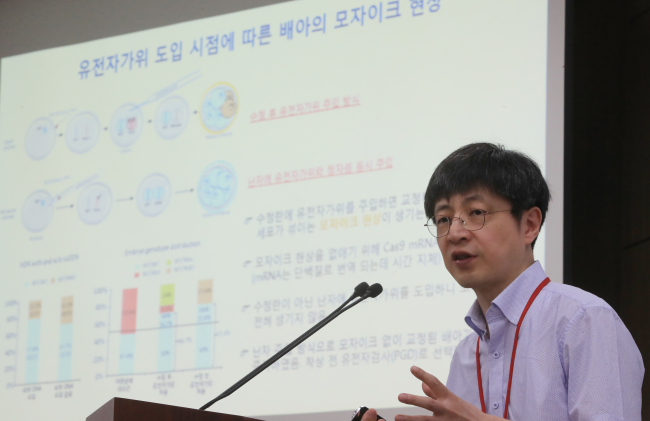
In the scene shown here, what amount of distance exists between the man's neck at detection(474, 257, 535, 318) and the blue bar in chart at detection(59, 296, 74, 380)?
227 cm

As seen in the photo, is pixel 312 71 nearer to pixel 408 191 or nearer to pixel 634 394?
pixel 408 191

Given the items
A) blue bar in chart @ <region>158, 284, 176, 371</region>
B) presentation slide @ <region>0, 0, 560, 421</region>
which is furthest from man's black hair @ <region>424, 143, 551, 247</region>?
blue bar in chart @ <region>158, 284, 176, 371</region>

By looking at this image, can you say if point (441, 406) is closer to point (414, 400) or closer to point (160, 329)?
point (414, 400)

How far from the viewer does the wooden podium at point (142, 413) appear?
1.30 meters

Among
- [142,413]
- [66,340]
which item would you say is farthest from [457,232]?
[66,340]

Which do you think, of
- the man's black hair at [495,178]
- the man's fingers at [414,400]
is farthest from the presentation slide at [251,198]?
the man's fingers at [414,400]

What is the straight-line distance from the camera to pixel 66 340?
3.41m

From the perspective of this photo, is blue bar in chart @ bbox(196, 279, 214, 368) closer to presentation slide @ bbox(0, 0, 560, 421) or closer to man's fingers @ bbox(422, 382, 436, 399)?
presentation slide @ bbox(0, 0, 560, 421)

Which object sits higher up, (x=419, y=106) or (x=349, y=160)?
(x=419, y=106)

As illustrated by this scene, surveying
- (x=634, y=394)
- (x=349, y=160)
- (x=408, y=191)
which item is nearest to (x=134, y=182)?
(x=349, y=160)

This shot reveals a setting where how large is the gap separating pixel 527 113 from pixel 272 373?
1322 millimetres

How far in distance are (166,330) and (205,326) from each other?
0.18 metres

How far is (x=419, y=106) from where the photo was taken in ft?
9.89

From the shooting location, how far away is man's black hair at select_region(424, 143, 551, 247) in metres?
1.61
